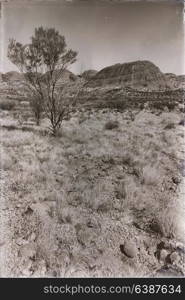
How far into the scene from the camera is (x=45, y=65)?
15.6 ft

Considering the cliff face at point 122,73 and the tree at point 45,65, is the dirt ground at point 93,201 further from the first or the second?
the cliff face at point 122,73

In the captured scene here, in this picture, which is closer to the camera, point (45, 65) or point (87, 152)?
point (87, 152)

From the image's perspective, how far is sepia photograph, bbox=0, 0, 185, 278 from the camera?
3.00 meters

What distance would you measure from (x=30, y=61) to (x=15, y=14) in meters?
1.00

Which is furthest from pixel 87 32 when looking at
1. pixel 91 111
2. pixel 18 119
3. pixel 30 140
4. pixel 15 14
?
pixel 18 119

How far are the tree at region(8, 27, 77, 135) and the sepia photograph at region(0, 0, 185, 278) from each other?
19mm

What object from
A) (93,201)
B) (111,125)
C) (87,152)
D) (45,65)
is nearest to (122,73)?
(111,125)

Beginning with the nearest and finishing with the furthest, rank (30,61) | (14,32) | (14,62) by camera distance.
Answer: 1. (14,32)
2. (14,62)
3. (30,61)

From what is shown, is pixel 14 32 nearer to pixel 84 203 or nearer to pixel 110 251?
pixel 84 203

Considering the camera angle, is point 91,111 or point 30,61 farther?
point 91,111

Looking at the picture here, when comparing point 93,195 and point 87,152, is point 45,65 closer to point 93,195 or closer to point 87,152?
point 87,152

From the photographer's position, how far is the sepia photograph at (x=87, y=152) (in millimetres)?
2998

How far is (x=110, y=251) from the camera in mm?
3002

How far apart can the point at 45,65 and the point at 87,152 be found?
5.68 ft
